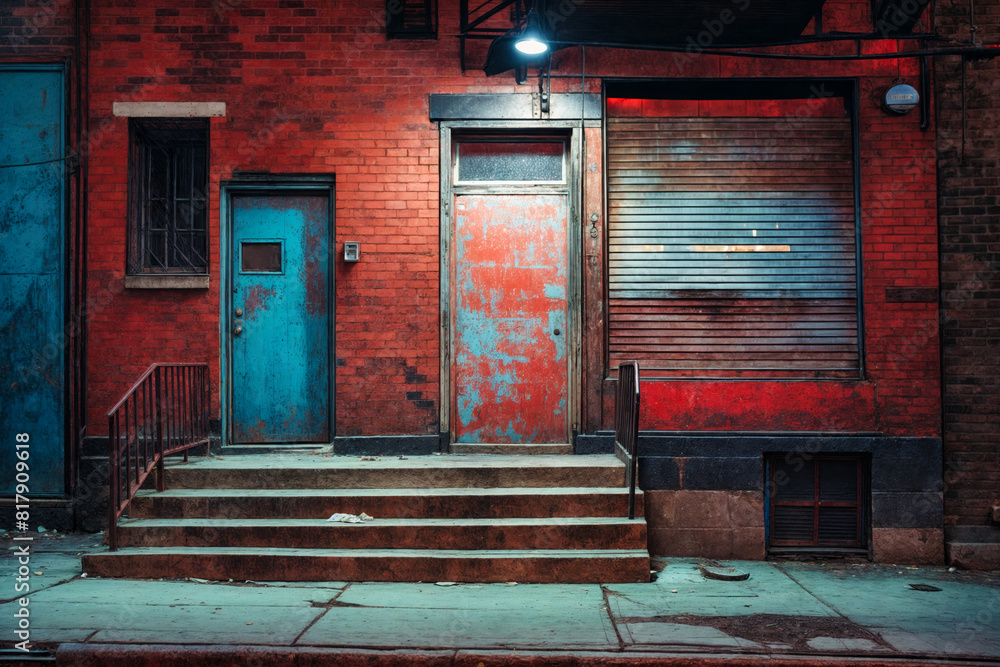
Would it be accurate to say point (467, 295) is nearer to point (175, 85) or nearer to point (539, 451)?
point (539, 451)

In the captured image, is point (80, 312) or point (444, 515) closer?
point (444, 515)

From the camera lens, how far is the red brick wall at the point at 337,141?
6.38 meters

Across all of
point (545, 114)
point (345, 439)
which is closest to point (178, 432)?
point (345, 439)

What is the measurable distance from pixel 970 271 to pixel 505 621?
5142 mm

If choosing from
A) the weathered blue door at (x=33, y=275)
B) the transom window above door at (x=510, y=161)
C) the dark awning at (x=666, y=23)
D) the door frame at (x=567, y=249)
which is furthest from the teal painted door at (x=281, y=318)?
the dark awning at (x=666, y=23)

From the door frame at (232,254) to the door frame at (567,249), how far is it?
103 cm

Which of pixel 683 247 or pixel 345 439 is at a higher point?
pixel 683 247

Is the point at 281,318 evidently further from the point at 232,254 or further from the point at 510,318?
the point at 510,318

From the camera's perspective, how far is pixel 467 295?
21.4ft

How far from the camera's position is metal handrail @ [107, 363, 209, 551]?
5.07 m

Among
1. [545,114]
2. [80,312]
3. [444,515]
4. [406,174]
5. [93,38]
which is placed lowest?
[444,515]

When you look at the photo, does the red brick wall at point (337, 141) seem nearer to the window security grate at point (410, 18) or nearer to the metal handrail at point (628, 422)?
the window security grate at point (410, 18)

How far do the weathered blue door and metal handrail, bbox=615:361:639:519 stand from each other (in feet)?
16.5

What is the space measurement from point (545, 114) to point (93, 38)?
424 cm
